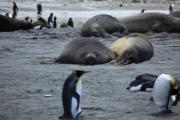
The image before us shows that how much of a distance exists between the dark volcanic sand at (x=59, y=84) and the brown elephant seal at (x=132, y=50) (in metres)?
0.18

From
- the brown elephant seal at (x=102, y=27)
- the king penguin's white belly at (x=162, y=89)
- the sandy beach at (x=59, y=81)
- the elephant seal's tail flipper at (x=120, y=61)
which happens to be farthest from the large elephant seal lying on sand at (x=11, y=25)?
the king penguin's white belly at (x=162, y=89)

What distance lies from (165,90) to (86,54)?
14.7ft

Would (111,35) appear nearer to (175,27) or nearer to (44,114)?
(175,27)

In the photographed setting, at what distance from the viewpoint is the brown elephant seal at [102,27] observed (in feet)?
52.1

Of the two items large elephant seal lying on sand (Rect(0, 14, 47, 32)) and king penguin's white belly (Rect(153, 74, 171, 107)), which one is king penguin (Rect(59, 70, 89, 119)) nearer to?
king penguin's white belly (Rect(153, 74, 171, 107))

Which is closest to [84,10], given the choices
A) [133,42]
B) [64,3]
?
[64,3]

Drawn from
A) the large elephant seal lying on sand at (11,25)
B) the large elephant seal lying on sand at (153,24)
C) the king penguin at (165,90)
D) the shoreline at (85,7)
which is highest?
the king penguin at (165,90)

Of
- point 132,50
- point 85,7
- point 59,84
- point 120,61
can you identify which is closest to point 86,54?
point 120,61

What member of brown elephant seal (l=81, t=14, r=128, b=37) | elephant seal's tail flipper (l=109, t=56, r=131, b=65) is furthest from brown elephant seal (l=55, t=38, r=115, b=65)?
brown elephant seal (l=81, t=14, r=128, b=37)

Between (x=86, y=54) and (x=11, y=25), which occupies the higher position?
(x=86, y=54)

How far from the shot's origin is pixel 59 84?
8875 millimetres

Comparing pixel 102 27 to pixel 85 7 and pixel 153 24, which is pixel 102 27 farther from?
pixel 85 7

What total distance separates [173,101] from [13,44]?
26.2 feet

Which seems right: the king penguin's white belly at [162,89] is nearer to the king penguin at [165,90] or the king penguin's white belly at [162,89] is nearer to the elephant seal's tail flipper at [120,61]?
the king penguin at [165,90]
